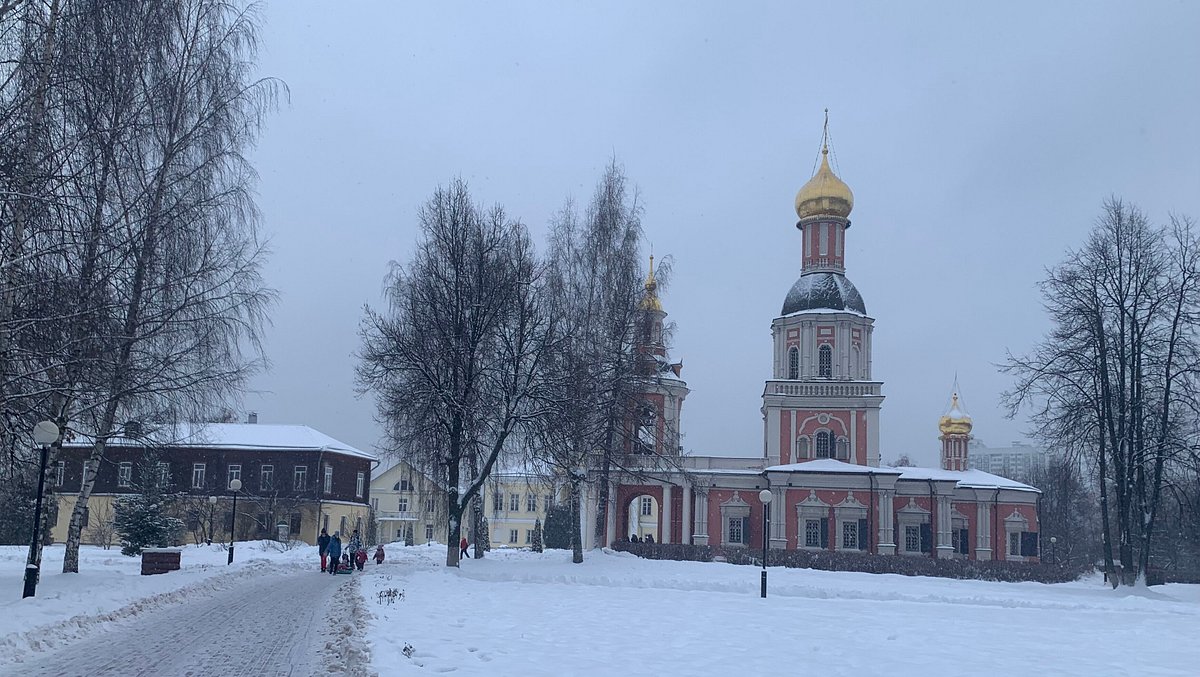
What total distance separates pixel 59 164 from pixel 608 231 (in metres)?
24.0

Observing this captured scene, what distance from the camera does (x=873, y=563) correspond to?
112ft

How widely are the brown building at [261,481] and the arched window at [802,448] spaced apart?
77.5 feet

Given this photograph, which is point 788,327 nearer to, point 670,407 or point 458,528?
point 670,407

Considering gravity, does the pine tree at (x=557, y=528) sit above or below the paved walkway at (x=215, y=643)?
below

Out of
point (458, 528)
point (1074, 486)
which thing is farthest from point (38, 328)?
point (1074, 486)

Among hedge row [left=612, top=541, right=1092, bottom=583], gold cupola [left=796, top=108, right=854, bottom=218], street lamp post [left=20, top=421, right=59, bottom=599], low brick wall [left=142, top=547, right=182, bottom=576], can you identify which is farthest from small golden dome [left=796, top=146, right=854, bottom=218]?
street lamp post [left=20, top=421, right=59, bottom=599]

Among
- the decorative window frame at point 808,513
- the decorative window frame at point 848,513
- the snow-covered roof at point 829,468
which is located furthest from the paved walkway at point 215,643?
the decorative window frame at point 848,513

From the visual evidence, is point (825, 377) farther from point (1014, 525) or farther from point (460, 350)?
point (460, 350)

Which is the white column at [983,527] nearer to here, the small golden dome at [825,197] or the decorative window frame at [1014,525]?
the decorative window frame at [1014,525]

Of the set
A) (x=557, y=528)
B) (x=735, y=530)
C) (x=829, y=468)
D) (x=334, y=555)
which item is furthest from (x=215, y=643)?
(x=557, y=528)

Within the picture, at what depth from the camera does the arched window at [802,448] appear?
47594mm

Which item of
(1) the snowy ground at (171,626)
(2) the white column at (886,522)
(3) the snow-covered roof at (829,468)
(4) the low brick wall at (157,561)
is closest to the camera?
(1) the snowy ground at (171,626)

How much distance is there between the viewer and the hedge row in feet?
112

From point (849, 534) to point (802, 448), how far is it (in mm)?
4699
